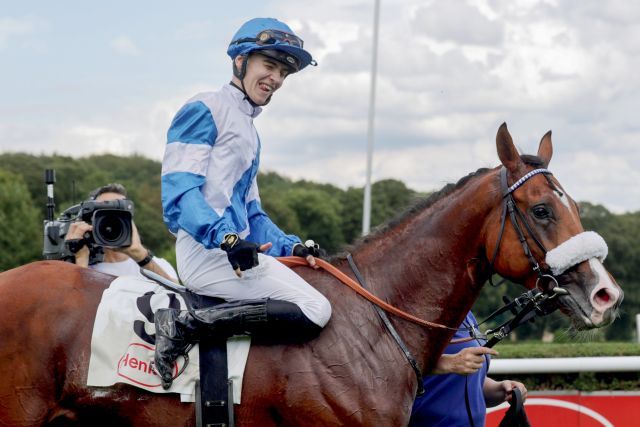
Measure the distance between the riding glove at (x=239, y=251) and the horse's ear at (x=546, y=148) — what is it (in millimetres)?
1556

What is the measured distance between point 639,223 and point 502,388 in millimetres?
53367

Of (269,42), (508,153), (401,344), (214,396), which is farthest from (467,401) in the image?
(269,42)

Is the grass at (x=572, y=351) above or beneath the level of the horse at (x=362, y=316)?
beneath

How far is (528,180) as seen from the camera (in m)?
4.31

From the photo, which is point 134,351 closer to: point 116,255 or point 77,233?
point 77,233

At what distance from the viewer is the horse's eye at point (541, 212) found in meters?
4.24

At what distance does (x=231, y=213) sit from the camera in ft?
14.4

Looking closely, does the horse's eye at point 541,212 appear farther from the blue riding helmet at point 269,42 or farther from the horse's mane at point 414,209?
the blue riding helmet at point 269,42

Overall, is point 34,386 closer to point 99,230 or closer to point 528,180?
point 99,230

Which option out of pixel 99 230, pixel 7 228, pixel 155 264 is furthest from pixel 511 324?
pixel 7 228

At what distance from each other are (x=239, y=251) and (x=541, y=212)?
1417 millimetres

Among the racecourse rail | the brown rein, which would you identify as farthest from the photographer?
the racecourse rail

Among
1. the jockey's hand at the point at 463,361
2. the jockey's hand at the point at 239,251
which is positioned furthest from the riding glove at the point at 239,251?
the jockey's hand at the point at 463,361

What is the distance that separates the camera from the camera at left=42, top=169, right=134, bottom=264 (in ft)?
16.5
